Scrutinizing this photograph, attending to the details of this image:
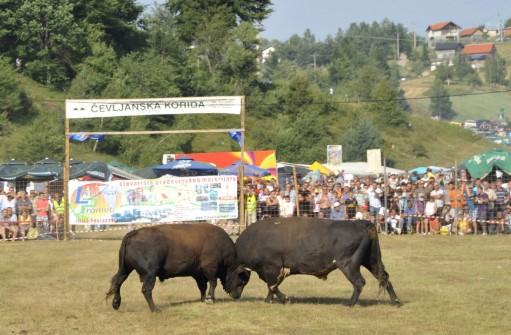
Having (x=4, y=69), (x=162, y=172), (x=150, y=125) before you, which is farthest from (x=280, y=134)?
(x=162, y=172)

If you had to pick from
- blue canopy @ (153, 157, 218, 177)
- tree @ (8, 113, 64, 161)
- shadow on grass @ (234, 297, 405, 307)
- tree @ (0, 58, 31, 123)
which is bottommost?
shadow on grass @ (234, 297, 405, 307)

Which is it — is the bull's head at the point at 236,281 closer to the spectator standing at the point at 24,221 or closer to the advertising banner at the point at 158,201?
the advertising banner at the point at 158,201

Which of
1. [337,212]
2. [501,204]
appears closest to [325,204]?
[337,212]

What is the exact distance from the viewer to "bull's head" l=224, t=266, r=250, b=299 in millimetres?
16078

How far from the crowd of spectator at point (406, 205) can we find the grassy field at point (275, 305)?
5837 millimetres

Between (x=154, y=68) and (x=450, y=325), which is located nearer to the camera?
(x=450, y=325)

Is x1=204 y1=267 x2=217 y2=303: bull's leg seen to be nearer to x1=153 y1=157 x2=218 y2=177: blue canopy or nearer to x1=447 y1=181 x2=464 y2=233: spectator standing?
x1=447 y1=181 x2=464 y2=233: spectator standing

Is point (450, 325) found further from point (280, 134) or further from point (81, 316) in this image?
point (280, 134)

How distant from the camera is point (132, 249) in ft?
49.1

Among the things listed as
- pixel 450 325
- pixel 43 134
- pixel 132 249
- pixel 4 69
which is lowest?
pixel 450 325

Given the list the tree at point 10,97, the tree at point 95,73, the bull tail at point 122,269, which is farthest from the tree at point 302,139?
the bull tail at point 122,269

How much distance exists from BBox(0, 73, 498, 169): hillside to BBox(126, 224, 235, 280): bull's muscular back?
1604 inches

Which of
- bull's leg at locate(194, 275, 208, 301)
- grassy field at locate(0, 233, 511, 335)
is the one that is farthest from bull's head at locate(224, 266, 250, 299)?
bull's leg at locate(194, 275, 208, 301)

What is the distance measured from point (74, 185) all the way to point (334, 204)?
8.06 m
